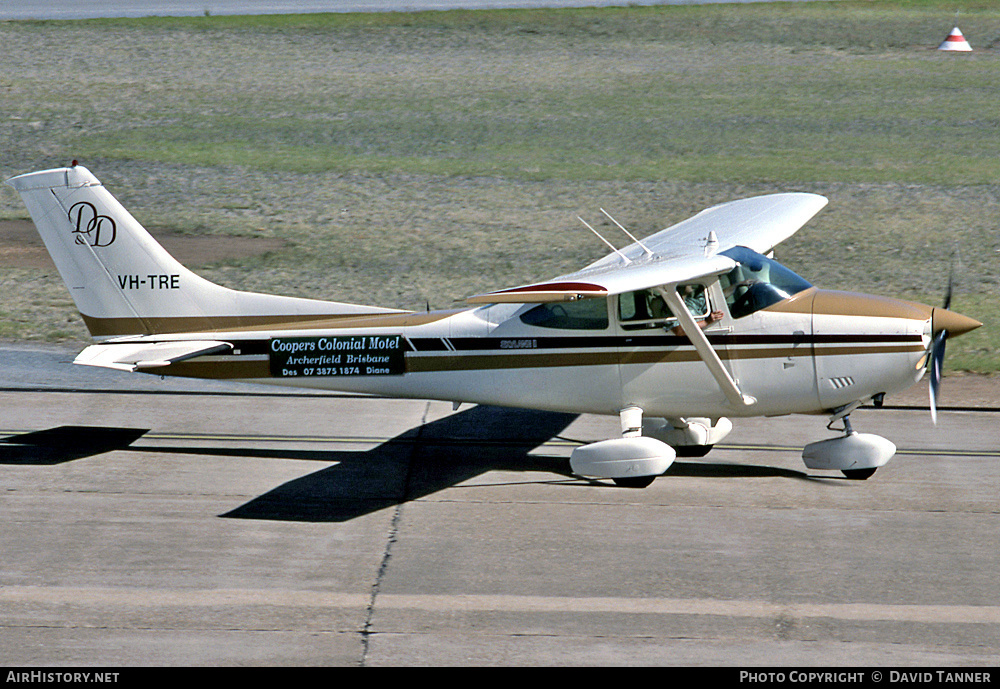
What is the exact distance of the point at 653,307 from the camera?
1139 cm

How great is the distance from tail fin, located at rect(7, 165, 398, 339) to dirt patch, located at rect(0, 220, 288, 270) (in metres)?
8.40

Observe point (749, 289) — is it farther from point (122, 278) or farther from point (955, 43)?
point (955, 43)

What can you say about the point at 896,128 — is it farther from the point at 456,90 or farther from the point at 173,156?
the point at 173,156

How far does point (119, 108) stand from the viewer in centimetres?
3250

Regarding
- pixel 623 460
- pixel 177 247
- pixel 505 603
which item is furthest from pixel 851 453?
pixel 177 247

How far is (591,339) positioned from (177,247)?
42.9ft

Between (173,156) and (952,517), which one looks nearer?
(952,517)

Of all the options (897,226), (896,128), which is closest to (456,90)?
(896,128)

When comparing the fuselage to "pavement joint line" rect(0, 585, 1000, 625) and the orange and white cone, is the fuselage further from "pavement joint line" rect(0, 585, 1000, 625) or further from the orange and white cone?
the orange and white cone

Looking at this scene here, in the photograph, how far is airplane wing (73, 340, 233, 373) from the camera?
11.9m

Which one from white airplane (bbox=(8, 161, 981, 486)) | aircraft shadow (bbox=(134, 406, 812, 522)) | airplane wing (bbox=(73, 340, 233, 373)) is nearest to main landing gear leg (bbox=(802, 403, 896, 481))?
white airplane (bbox=(8, 161, 981, 486))

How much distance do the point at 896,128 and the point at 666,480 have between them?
2188 cm

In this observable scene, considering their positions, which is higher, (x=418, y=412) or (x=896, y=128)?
(x=896, y=128)

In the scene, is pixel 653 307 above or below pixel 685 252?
below
